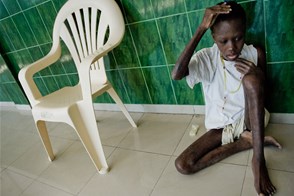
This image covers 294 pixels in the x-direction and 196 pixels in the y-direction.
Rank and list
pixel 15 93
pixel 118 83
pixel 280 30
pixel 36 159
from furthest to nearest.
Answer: pixel 15 93
pixel 118 83
pixel 36 159
pixel 280 30

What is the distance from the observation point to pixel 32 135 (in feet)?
6.64

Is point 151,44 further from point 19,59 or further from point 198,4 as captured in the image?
point 19,59

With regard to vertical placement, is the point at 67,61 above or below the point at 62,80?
above

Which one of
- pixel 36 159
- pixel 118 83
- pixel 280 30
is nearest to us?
pixel 280 30

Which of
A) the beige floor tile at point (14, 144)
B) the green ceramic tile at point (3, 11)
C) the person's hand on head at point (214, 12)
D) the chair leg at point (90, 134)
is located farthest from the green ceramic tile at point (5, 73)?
the person's hand on head at point (214, 12)

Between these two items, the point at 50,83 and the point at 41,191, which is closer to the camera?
the point at 41,191

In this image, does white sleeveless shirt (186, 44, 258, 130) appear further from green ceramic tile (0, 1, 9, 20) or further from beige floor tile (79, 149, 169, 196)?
green ceramic tile (0, 1, 9, 20)

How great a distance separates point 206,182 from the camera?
1.07 metres

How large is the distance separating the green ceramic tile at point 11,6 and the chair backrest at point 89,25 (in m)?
0.62

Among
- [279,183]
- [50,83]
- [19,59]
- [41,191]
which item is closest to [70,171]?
[41,191]

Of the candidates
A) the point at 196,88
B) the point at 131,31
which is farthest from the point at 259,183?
the point at 131,31

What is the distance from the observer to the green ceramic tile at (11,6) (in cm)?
184

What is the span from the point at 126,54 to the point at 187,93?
19.8 inches

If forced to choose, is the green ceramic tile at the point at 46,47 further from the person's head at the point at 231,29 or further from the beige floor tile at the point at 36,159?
the person's head at the point at 231,29
